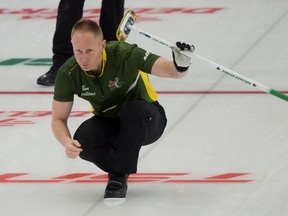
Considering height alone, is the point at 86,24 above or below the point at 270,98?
above

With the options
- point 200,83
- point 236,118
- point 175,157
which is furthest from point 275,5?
point 175,157

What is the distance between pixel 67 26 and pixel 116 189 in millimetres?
2685

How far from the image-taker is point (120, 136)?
15.0 feet

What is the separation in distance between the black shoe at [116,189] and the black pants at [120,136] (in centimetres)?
4

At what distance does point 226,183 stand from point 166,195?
1.08 feet

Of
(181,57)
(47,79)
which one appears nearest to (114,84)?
(181,57)

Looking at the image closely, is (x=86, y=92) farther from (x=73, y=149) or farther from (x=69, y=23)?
(x=69, y=23)

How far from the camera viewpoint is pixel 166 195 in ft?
15.2

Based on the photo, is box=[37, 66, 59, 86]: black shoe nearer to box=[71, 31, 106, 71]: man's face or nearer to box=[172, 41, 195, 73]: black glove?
box=[71, 31, 106, 71]: man's face

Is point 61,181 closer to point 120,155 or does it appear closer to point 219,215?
point 120,155

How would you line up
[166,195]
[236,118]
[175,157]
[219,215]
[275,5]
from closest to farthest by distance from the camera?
[219,215]
[166,195]
[175,157]
[236,118]
[275,5]

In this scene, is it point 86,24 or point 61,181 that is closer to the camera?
point 86,24

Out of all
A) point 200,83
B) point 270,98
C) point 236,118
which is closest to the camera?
point 236,118

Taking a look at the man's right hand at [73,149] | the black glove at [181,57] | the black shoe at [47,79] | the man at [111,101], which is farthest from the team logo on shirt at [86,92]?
the black shoe at [47,79]
